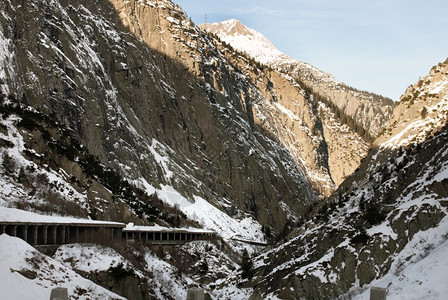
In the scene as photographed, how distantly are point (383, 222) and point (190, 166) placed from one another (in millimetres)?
84244

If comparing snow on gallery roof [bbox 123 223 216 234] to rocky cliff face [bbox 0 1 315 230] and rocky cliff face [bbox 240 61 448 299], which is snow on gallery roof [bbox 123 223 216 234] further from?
rocky cliff face [bbox 240 61 448 299]

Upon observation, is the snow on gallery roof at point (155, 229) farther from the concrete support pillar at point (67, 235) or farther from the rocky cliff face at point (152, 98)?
the rocky cliff face at point (152, 98)

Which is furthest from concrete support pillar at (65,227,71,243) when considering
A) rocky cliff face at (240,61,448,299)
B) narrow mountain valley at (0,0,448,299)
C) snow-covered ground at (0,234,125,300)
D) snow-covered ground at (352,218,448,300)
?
snow-covered ground at (352,218,448,300)

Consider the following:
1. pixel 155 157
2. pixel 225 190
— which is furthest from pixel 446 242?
pixel 225 190

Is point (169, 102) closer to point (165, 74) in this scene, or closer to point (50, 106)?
point (165, 74)

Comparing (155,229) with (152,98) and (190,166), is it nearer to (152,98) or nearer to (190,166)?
(190,166)

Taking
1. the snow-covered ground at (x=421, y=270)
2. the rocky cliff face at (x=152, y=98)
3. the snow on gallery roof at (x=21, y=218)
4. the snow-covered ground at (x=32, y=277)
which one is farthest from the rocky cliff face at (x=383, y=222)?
the rocky cliff face at (x=152, y=98)

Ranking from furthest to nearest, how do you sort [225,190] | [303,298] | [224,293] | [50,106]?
1. [225,190]
2. [50,106]
3. [224,293]
4. [303,298]

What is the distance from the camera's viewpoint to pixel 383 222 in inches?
1687

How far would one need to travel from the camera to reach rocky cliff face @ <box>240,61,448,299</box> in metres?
39.1

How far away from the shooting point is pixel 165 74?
443 ft

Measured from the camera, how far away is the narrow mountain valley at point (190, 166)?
41.4m

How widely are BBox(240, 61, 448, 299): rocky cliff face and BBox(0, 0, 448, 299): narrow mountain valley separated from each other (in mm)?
156

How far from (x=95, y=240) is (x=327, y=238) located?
784 inches
